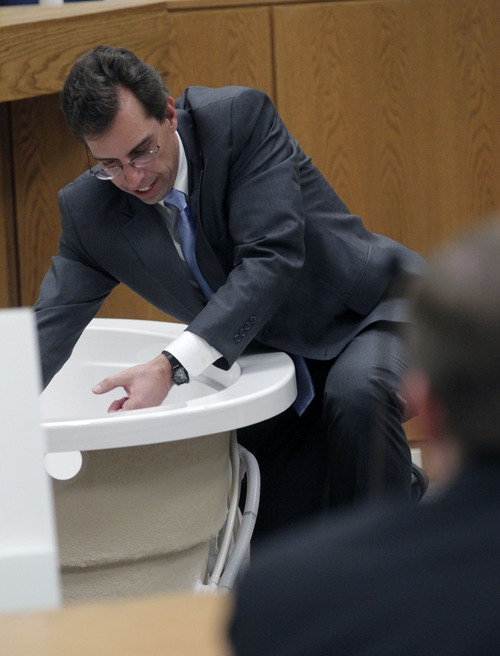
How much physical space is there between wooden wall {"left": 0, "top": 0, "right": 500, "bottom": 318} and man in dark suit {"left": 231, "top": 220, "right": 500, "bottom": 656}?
2.31 m

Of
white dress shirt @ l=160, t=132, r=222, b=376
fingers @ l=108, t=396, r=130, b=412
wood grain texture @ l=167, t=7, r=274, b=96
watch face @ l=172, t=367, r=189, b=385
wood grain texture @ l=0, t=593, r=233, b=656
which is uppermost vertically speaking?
wood grain texture @ l=167, t=7, r=274, b=96

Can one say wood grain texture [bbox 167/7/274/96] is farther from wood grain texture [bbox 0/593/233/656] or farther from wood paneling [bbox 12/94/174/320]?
wood grain texture [bbox 0/593/233/656]

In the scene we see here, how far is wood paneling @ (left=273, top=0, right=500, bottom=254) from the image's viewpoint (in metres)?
2.74

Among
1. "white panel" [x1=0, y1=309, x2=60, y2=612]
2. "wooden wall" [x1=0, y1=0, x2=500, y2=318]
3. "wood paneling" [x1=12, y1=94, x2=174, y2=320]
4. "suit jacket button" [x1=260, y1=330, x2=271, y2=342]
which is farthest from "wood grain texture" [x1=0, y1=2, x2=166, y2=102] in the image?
"white panel" [x1=0, y1=309, x2=60, y2=612]

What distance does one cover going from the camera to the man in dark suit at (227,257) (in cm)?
175

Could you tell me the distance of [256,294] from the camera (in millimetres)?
1734

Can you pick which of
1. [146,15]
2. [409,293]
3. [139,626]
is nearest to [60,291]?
[146,15]

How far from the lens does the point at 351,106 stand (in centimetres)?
278

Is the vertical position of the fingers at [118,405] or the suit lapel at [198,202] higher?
the suit lapel at [198,202]

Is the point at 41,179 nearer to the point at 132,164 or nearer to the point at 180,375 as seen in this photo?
the point at 132,164

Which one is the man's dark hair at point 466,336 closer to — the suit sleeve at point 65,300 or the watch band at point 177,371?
the watch band at point 177,371

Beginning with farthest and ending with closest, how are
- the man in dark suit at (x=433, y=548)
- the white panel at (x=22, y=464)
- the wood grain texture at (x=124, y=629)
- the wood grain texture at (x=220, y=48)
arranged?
the wood grain texture at (x=220, y=48)
the white panel at (x=22, y=464)
the wood grain texture at (x=124, y=629)
the man in dark suit at (x=433, y=548)

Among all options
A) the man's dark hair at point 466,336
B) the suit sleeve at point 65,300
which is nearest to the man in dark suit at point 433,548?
the man's dark hair at point 466,336

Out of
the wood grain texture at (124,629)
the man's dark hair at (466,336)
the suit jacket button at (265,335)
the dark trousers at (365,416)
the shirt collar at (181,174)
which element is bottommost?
the dark trousers at (365,416)
